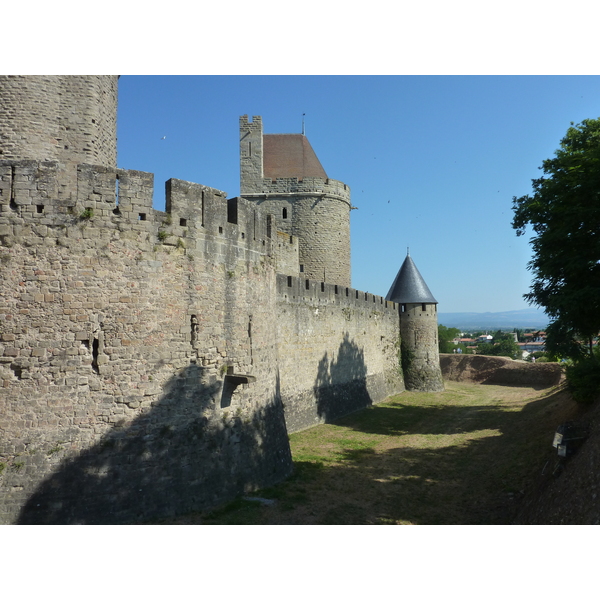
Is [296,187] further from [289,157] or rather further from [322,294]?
[322,294]

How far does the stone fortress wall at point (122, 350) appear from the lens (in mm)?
6344

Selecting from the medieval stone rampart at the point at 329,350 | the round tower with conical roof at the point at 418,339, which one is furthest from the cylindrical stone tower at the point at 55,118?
the round tower with conical roof at the point at 418,339

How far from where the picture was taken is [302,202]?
79.0 feet

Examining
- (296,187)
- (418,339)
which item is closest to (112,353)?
(296,187)

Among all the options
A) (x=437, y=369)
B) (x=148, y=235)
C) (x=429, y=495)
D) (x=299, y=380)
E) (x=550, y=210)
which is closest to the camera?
(x=148, y=235)

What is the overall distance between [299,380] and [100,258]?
9522 millimetres

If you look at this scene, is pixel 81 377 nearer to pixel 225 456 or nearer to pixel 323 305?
pixel 225 456

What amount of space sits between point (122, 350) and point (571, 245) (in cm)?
1119

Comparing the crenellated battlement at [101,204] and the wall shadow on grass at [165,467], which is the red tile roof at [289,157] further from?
the wall shadow on grass at [165,467]

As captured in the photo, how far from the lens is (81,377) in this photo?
658cm

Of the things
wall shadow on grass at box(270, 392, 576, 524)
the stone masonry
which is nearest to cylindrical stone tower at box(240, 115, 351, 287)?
wall shadow on grass at box(270, 392, 576, 524)

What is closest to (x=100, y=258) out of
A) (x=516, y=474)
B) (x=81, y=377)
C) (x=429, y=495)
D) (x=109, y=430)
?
(x=81, y=377)

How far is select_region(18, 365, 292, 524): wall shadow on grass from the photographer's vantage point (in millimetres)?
6324

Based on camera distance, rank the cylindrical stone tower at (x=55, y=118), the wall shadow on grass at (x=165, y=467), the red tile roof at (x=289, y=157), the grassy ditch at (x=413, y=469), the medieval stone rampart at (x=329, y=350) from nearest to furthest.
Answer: the wall shadow on grass at (x=165, y=467), the grassy ditch at (x=413, y=469), the cylindrical stone tower at (x=55, y=118), the medieval stone rampart at (x=329, y=350), the red tile roof at (x=289, y=157)
